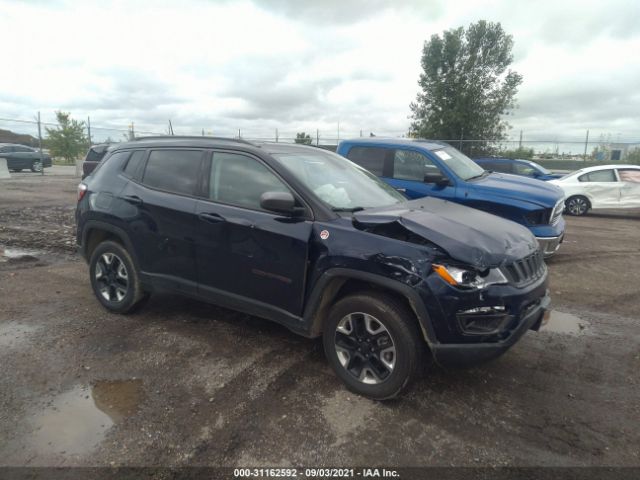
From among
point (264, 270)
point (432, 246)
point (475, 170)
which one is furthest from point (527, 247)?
point (475, 170)

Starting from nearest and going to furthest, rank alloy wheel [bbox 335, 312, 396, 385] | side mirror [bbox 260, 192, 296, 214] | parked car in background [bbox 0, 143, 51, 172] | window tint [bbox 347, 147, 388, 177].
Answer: alloy wheel [bbox 335, 312, 396, 385], side mirror [bbox 260, 192, 296, 214], window tint [bbox 347, 147, 388, 177], parked car in background [bbox 0, 143, 51, 172]

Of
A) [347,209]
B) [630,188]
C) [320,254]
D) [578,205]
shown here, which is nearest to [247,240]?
[320,254]

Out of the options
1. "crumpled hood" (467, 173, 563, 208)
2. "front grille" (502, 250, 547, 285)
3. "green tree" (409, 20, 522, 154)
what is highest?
"green tree" (409, 20, 522, 154)

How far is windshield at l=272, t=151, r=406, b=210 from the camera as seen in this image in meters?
3.42

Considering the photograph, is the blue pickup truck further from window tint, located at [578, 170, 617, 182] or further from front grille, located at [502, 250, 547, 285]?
window tint, located at [578, 170, 617, 182]

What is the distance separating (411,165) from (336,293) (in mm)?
4342

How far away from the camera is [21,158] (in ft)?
75.4

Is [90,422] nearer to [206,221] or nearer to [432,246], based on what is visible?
[206,221]

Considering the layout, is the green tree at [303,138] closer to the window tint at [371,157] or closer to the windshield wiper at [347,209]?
the window tint at [371,157]

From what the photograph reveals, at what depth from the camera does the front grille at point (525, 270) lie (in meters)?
2.86

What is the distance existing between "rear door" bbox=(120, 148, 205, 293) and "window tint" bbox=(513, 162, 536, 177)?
42.3 ft

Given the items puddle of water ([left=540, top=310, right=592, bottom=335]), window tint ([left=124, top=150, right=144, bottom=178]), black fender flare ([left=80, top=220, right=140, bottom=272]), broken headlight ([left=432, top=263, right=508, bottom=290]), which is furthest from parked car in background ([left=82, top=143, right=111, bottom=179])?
broken headlight ([left=432, top=263, right=508, bottom=290])

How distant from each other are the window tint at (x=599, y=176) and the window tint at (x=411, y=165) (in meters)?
7.87

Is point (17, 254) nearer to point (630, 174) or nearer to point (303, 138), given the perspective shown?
point (630, 174)
